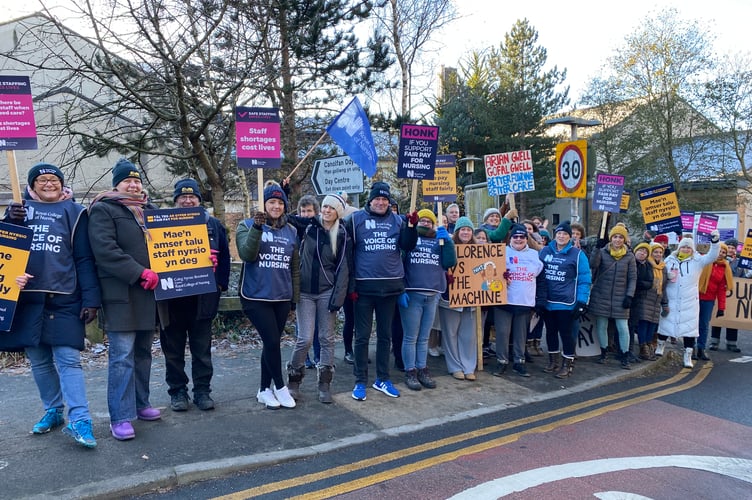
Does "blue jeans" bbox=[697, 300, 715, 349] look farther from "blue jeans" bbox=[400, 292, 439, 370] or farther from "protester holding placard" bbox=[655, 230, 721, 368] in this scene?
"blue jeans" bbox=[400, 292, 439, 370]

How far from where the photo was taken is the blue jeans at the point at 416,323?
20.6 feet

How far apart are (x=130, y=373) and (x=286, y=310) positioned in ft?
5.01

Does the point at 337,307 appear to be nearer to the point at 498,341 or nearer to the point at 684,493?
the point at 498,341

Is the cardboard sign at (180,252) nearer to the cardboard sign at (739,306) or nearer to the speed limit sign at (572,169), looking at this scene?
the speed limit sign at (572,169)

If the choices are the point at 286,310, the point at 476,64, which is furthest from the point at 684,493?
the point at 476,64

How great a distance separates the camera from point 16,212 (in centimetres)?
408

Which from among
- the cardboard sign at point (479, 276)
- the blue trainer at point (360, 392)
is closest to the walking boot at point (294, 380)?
the blue trainer at point (360, 392)

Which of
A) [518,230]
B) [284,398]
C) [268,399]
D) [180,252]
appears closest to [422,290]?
[518,230]

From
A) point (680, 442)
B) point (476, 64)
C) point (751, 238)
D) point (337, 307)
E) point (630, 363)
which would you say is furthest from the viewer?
point (476, 64)

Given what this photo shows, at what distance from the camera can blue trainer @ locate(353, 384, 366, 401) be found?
228 inches

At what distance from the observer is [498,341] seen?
7.14 meters

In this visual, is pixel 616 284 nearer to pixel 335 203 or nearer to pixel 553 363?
pixel 553 363

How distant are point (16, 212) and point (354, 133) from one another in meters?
3.93

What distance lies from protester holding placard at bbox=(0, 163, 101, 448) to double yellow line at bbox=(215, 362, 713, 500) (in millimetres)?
1660
